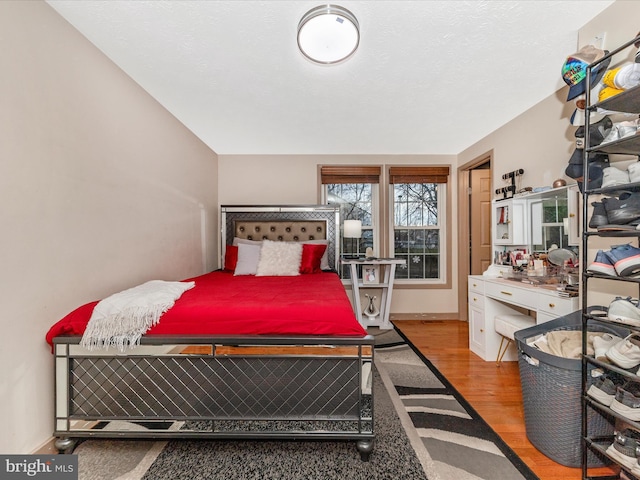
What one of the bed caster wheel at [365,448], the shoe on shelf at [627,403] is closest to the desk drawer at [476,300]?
the shoe on shelf at [627,403]

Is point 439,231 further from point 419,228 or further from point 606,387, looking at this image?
point 606,387

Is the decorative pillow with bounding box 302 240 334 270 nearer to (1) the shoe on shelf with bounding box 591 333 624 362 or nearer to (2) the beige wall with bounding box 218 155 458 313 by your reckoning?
(2) the beige wall with bounding box 218 155 458 313

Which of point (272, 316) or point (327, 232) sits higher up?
point (327, 232)

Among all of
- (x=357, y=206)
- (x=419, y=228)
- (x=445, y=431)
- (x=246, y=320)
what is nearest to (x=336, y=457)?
(x=445, y=431)

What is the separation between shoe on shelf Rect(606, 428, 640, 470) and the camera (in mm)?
1203

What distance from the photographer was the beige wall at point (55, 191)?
4.45 feet

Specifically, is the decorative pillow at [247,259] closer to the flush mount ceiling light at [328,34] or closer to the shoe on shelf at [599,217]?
the flush mount ceiling light at [328,34]

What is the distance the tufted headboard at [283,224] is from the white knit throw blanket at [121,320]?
91.4 inches

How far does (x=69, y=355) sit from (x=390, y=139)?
3.51 m

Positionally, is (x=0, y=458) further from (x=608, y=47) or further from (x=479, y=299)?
(x=608, y=47)

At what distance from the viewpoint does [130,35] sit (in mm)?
1770

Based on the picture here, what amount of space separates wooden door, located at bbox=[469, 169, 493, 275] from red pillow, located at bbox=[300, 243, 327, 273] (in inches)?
86.9

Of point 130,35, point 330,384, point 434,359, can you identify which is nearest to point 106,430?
point 330,384

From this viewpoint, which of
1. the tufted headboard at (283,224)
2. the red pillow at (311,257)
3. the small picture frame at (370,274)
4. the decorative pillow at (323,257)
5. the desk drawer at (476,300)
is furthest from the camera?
the tufted headboard at (283,224)
